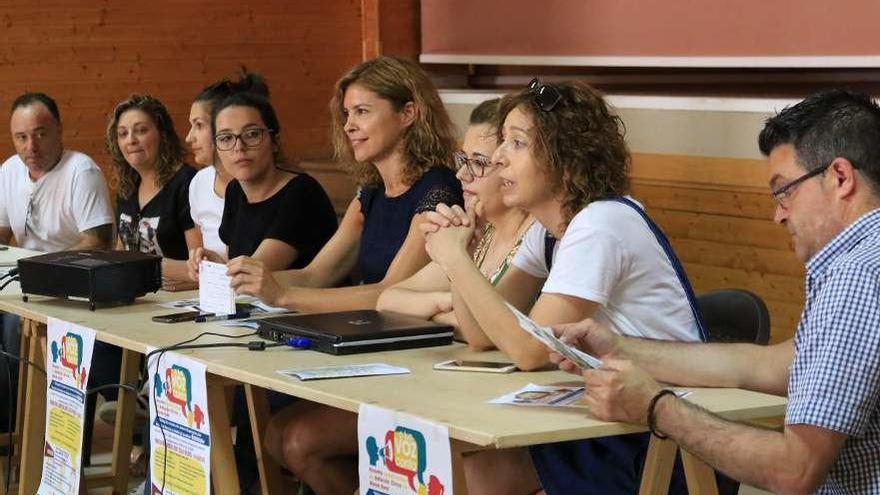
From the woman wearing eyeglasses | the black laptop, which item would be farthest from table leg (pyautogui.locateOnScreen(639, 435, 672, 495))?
the woman wearing eyeglasses

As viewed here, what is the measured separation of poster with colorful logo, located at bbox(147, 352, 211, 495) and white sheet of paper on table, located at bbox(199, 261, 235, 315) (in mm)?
350

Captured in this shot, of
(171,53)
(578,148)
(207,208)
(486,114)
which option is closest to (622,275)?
(578,148)

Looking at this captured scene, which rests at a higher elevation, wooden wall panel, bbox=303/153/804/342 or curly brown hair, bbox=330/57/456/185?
curly brown hair, bbox=330/57/456/185

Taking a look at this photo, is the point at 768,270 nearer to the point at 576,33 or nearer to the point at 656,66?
the point at 656,66

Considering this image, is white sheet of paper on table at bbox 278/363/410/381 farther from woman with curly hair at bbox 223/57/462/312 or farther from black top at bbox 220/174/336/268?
black top at bbox 220/174/336/268

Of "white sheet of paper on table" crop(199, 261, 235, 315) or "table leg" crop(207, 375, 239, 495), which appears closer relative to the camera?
"table leg" crop(207, 375, 239, 495)

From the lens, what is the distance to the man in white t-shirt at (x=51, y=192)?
532 cm

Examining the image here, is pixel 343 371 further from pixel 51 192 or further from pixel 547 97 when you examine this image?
pixel 51 192

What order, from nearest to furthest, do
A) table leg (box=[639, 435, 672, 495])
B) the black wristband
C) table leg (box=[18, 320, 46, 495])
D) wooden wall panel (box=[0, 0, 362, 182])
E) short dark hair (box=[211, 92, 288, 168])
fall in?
1. the black wristband
2. table leg (box=[639, 435, 672, 495])
3. table leg (box=[18, 320, 46, 495])
4. short dark hair (box=[211, 92, 288, 168])
5. wooden wall panel (box=[0, 0, 362, 182])

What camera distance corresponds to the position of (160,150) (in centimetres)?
505

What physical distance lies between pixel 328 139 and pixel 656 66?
2.74m

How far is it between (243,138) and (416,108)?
23.5 inches

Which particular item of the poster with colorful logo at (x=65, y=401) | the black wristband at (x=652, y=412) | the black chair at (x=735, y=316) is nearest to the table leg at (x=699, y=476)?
the black wristband at (x=652, y=412)

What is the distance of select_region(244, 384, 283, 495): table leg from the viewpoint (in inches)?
137
